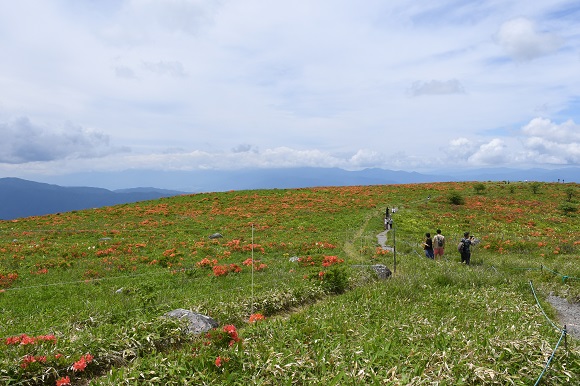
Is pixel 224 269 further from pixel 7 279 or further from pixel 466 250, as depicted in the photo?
pixel 466 250

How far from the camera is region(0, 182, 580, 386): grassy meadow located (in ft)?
23.7

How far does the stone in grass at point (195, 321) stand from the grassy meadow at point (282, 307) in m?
A: 0.36

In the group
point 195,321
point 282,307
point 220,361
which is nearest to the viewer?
point 220,361

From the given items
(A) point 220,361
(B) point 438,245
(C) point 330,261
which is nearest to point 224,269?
(C) point 330,261

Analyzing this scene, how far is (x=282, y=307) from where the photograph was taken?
12688 millimetres

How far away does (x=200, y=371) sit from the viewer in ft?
23.9

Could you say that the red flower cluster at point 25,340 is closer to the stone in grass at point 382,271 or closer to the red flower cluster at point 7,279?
the red flower cluster at point 7,279

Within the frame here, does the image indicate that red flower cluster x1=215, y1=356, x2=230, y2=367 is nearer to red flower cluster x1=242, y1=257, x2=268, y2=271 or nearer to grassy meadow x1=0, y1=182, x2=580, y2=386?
grassy meadow x1=0, y1=182, x2=580, y2=386

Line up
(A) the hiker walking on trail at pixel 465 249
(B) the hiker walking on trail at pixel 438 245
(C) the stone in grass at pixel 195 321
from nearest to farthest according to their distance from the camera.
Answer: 1. (C) the stone in grass at pixel 195 321
2. (A) the hiker walking on trail at pixel 465 249
3. (B) the hiker walking on trail at pixel 438 245

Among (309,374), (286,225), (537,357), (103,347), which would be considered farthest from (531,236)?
(103,347)

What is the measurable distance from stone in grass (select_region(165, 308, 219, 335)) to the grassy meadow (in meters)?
0.36

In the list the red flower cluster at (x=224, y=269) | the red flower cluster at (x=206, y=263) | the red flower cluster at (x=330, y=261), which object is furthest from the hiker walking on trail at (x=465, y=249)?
the red flower cluster at (x=206, y=263)

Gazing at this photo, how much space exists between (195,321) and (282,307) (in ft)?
11.1

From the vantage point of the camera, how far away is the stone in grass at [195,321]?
10.0m
